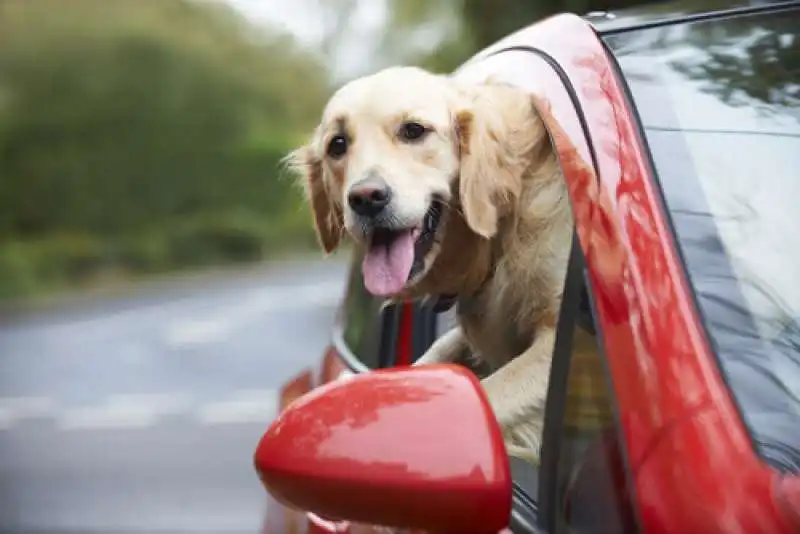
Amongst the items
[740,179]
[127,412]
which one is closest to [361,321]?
[740,179]

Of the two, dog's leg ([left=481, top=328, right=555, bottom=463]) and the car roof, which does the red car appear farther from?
the car roof

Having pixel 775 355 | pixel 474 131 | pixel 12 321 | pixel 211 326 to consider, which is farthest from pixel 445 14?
pixel 12 321

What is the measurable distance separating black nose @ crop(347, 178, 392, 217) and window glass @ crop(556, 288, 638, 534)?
1.94ft

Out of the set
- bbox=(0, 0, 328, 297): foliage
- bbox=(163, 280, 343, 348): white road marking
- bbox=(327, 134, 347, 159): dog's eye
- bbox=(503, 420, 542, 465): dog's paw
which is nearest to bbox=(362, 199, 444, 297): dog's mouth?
bbox=(327, 134, 347, 159): dog's eye

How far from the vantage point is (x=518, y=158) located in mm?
2152

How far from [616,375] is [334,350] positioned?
198 cm

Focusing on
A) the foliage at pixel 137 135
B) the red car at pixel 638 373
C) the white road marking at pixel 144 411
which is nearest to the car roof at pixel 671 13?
the red car at pixel 638 373

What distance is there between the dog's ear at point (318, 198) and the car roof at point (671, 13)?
635 millimetres

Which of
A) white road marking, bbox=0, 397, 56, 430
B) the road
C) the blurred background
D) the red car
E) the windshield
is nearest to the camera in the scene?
the red car

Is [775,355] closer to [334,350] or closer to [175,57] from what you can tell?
[334,350]

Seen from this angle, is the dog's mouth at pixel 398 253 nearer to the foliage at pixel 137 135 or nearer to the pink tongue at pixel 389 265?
the pink tongue at pixel 389 265

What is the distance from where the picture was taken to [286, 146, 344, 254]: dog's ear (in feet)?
8.51

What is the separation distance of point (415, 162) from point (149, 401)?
9288 millimetres

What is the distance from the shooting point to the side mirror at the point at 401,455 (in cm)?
147
